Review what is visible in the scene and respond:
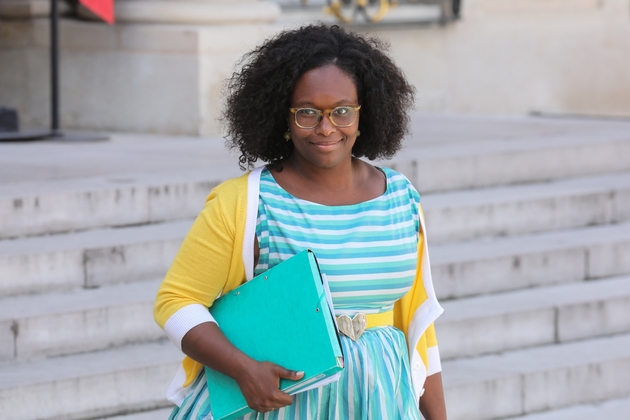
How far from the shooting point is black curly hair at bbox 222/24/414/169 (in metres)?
2.54

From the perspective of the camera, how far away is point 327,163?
8.36 ft

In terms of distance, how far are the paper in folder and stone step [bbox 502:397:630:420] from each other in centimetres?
282

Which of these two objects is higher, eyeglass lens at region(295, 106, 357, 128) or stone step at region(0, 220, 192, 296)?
eyeglass lens at region(295, 106, 357, 128)

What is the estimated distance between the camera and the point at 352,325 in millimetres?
2533

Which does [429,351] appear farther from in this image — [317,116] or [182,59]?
[182,59]

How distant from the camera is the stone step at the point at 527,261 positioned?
560cm

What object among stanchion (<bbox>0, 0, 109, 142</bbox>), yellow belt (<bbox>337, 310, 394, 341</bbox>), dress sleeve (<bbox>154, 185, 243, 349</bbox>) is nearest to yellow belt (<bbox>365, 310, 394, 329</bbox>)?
yellow belt (<bbox>337, 310, 394, 341</bbox>)

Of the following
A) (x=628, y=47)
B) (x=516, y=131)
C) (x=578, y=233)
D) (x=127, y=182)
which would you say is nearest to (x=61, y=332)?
(x=127, y=182)

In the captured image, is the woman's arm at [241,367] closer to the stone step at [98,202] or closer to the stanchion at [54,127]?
the stone step at [98,202]

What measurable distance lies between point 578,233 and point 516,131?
2.03 m

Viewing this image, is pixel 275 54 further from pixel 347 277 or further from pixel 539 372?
pixel 539 372

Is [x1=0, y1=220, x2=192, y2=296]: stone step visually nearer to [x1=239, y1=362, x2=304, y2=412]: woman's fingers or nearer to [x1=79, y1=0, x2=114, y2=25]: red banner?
[x1=239, y1=362, x2=304, y2=412]: woman's fingers

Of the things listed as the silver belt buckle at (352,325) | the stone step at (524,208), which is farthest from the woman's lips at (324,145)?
the stone step at (524,208)

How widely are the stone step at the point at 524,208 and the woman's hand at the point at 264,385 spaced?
361 cm
